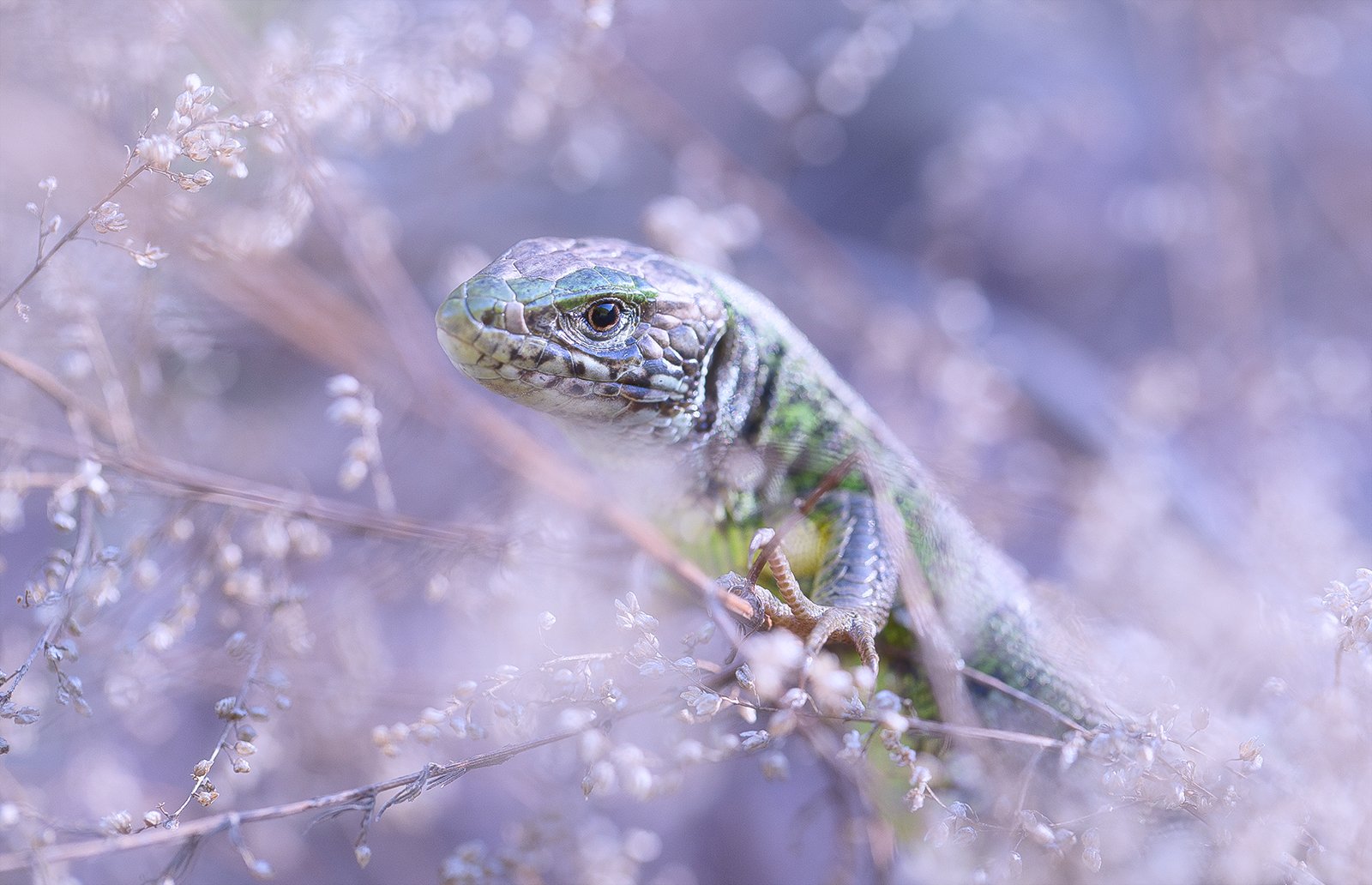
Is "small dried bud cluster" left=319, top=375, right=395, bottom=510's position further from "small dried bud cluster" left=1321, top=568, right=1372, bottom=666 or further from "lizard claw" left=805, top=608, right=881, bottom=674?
"small dried bud cluster" left=1321, top=568, right=1372, bottom=666

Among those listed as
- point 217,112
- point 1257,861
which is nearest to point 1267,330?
point 1257,861

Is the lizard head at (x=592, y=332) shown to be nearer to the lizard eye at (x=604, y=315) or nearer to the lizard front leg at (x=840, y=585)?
the lizard eye at (x=604, y=315)

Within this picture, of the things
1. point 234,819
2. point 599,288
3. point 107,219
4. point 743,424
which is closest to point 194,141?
point 107,219

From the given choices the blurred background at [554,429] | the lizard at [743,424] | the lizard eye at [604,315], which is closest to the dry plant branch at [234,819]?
the blurred background at [554,429]

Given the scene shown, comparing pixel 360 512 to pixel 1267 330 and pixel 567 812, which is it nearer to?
pixel 567 812

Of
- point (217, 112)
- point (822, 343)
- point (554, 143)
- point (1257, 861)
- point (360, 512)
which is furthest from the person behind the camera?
point (822, 343)

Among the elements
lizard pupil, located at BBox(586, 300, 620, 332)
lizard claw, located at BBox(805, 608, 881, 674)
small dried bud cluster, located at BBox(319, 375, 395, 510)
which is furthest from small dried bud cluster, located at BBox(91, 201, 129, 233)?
lizard claw, located at BBox(805, 608, 881, 674)

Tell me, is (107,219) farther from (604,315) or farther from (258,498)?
(604,315)
